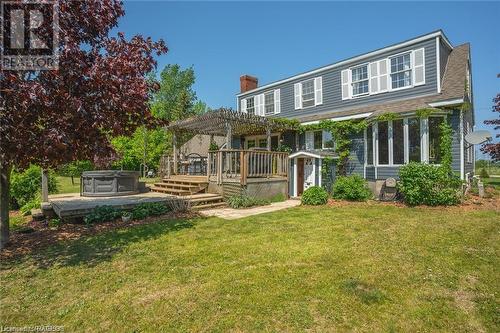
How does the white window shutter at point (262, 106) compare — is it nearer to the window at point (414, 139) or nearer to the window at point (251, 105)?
the window at point (251, 105)

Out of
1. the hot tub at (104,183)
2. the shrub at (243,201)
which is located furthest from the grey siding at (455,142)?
the hot tub at (104,183)

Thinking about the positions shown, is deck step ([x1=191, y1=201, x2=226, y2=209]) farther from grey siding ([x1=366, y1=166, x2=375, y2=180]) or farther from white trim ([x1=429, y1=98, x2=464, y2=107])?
white trim ([x1=429, y1=98, x2=464, y2=107])

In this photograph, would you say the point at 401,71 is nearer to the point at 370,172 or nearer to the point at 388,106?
the point at 388,106

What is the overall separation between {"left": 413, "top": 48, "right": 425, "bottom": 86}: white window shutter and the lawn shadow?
36.2 ft

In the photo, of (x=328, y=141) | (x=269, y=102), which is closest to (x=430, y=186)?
(x=328, y=141)

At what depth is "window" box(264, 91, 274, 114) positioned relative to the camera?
705 inches

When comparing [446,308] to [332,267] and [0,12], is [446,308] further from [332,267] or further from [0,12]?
[0,12]

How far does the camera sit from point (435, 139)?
33.8 ft

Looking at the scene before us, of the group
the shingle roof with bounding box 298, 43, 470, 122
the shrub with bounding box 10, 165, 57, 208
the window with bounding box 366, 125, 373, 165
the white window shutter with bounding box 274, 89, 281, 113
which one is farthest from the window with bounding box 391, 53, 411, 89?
the shrub with bounding box 10, 165, 57, 208

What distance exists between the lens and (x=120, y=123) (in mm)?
5230

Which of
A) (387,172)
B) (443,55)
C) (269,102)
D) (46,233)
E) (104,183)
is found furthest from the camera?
(269,102)

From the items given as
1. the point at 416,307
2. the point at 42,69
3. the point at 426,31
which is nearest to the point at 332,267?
the point at 416,307

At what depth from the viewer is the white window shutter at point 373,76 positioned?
12.8 m

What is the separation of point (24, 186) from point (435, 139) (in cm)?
1539
